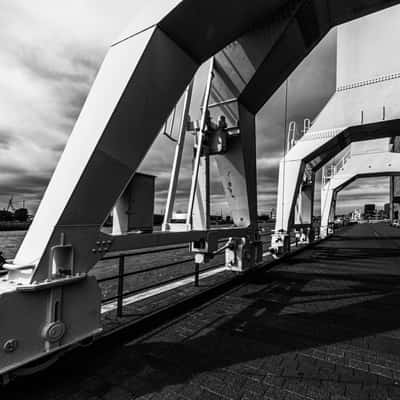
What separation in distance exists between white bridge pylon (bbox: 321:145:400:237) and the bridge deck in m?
18.5

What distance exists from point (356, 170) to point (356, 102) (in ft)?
42.9

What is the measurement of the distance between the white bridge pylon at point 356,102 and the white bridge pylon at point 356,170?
10.6m

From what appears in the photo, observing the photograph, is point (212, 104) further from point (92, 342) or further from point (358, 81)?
point (358, 81)

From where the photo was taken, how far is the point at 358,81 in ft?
32.2

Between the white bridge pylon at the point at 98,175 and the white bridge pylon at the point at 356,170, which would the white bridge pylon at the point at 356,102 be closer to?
the white bridge pylon at the point at 98,175

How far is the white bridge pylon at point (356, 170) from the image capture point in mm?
19625

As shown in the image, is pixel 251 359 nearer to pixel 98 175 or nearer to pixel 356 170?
pixel 98 175

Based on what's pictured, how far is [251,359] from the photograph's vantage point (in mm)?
2688

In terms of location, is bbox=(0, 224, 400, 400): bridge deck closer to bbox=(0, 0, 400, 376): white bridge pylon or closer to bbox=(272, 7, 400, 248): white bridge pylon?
bbox=(0, 0, 400, 376): white bridge pylon

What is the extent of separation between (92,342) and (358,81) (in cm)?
1159

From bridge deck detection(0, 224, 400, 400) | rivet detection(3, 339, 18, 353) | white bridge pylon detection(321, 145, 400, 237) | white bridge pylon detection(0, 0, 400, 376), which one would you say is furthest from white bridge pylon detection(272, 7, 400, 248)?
white bridge pylon detection(321, 145, 400, 237)

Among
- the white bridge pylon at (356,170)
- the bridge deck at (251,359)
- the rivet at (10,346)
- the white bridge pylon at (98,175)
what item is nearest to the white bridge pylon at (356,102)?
the bridge deck at (251,359)

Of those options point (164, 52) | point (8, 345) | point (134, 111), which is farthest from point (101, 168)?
point (8, 345)

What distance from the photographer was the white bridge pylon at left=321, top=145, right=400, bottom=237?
19625 mm
